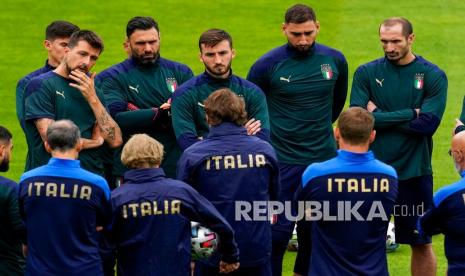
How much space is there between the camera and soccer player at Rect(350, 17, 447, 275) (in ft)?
31.5

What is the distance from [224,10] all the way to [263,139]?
1046 cm

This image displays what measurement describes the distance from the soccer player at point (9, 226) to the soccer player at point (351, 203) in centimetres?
200

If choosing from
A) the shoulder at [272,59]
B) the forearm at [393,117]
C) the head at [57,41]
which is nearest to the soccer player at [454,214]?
the forearm at [393,117]

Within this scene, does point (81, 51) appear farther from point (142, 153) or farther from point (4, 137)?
point (142, 153)

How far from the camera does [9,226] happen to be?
7.90 m

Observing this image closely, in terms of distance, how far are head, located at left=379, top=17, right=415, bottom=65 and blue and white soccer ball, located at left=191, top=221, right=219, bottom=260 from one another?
255 cm

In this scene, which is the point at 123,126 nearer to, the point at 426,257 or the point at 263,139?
the point at 263,139

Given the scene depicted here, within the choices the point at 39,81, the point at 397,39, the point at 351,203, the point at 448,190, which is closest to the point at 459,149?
the point at 448,190

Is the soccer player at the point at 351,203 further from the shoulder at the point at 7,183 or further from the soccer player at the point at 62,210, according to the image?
the shoulder at the point at 7,183

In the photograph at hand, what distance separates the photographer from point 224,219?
769 centimetres

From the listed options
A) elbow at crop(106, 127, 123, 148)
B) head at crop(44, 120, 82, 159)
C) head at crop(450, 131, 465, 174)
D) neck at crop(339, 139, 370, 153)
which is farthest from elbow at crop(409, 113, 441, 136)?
head at crop(44, 120, 82, 159)

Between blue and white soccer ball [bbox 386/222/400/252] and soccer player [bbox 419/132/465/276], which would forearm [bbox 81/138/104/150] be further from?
blue and white soccer ball [bbox 386/222/400/252]

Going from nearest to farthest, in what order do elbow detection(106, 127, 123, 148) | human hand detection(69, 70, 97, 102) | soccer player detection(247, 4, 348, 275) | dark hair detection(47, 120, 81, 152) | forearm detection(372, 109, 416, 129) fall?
dark hair detection(47, 120, 81, 152)
human hand detection(69, 70, 97, 102)
elbow detection(106, 127, 123, 148)
forearm detection(372, 109, 416, 129)
soccer player detection(247, 4, 348, 275)

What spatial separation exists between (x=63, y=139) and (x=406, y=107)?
3324mm
